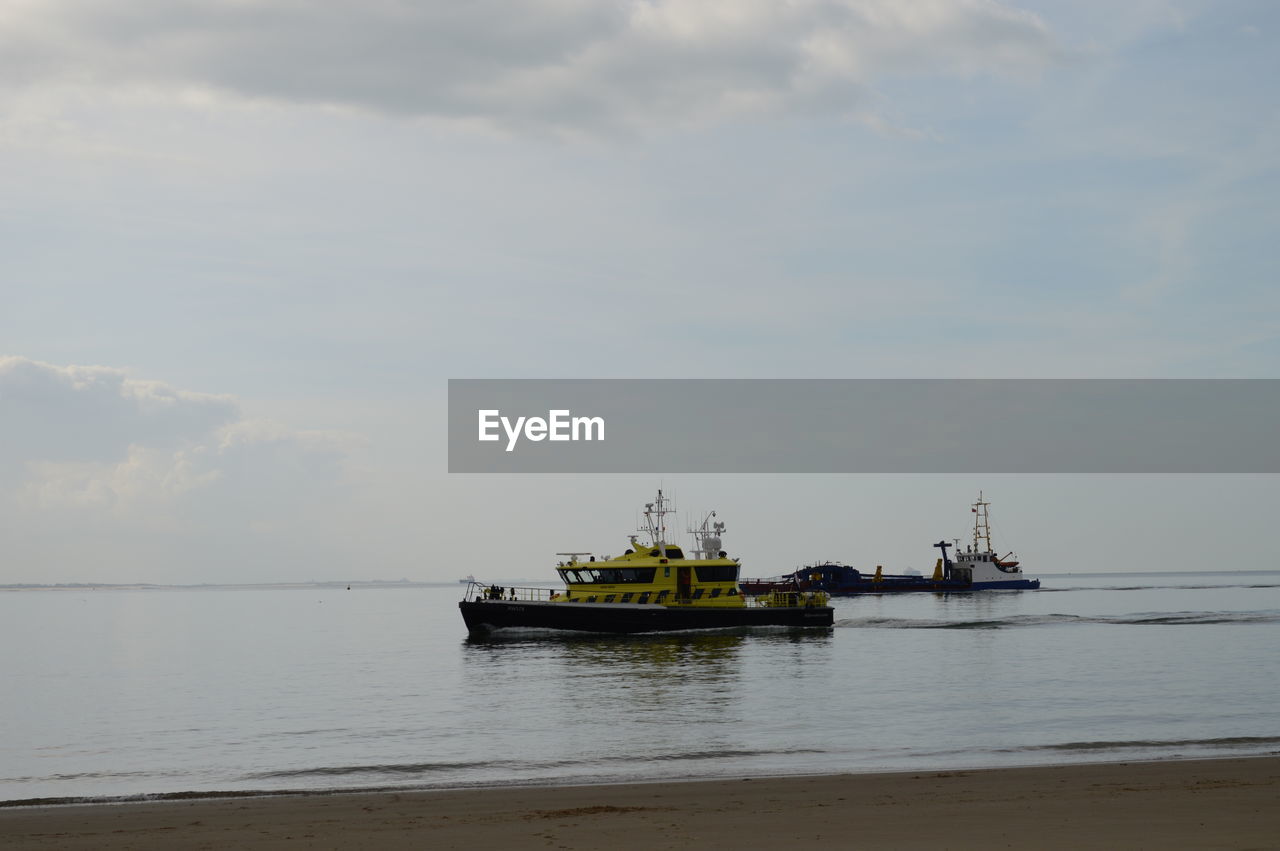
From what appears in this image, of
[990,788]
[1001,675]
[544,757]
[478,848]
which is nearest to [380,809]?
[478,848]

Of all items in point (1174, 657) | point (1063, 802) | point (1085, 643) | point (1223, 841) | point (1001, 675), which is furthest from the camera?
point (1085, 643)

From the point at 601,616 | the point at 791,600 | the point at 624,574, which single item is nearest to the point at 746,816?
the point at 601,616

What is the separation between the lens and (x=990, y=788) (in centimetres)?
1761

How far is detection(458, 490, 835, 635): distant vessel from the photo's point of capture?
5659 cm

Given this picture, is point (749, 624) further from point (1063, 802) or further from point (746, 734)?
point (1063, 802)

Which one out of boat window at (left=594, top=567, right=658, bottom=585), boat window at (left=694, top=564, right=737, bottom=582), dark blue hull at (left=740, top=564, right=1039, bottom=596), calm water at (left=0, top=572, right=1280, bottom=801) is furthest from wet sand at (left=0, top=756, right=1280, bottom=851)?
dark blue hull at (left=740, top=564, right=1039, bottom=596)

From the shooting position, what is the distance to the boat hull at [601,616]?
56.2 m

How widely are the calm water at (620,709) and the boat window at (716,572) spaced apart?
318 centimetres

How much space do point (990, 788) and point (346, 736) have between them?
17.1 m

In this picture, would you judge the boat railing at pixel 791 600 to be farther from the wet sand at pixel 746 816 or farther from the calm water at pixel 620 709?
the wet sand at pixel 746 816

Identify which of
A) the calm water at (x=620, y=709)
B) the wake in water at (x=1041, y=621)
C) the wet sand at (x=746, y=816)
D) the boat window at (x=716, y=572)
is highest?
the boat window at (x=716, y=572)

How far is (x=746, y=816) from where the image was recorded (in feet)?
50.6

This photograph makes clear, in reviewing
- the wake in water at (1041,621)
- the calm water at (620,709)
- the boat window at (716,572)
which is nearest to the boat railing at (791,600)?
the calm water at (620,709)

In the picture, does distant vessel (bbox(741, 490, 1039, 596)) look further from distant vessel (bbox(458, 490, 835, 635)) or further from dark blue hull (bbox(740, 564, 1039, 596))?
distant vessel (bbox(458, 490, 835, 635))
